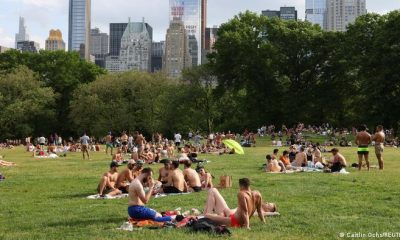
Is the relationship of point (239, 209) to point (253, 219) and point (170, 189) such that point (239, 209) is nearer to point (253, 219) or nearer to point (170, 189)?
point (253, 219)

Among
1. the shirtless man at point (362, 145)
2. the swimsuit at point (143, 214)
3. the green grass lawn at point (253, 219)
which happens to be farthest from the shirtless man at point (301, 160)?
the swimsuit at point (143, 214)

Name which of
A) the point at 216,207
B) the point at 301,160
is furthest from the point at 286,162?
the point at 216,207

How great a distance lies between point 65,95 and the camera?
74.8 m

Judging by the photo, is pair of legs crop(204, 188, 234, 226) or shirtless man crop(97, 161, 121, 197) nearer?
pair of legs crop(204, 188, 234, 226)

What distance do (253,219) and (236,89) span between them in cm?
5535

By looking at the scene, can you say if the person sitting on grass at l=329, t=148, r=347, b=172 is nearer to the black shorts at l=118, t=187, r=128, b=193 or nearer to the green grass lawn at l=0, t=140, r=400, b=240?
the green grass lawn at l=0, t=140, r=400, b=240

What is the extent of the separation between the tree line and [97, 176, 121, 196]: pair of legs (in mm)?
40346

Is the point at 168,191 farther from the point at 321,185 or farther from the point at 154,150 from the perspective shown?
the point at 154,150

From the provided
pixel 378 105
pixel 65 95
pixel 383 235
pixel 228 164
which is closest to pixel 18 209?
pixel 383 235

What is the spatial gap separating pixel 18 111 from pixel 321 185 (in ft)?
175

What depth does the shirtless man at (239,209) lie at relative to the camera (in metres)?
10.2

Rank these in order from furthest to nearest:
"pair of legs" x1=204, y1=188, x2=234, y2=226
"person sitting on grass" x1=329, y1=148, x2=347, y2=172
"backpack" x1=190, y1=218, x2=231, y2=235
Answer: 1. "person sitting on grass" x1=329, y1=148, x2=347, y2=172
2. "pair of legs" x1=204, y1=188, x2=234, y2=226
3. "backpack" x1=190, y1=218, x2=231, y2=235

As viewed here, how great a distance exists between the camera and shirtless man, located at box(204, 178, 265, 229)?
10234mm

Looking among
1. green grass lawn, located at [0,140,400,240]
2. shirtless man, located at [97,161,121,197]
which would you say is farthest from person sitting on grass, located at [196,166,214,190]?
shirtless man, located at [97,161,121,197]
